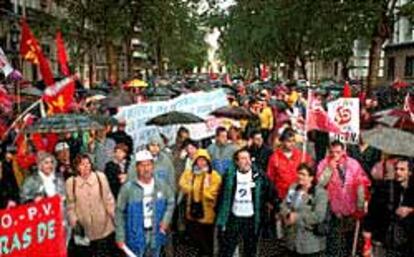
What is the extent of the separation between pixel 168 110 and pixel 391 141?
4.53 m

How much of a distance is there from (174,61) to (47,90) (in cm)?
6842

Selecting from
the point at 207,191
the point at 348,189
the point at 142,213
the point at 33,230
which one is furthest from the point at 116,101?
the point at 33,230

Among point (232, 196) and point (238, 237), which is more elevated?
point (232, 196)

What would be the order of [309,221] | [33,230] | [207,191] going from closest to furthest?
[33,230]
[309,221]
[207,191]

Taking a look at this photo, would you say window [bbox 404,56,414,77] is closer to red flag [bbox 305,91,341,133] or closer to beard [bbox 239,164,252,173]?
red flag [bbox 305,91,341,133]

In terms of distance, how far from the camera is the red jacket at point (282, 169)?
9.56 metres

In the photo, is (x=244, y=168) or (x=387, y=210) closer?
(x=387, y=210)

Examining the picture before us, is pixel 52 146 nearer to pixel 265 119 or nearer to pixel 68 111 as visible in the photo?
pixel 68 111

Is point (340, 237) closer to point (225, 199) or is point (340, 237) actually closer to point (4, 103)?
point (225, 199)

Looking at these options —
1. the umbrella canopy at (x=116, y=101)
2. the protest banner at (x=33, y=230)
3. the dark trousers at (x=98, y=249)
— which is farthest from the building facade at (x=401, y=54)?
the protest banner at (x=33, y=230)

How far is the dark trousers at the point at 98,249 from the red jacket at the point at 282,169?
2.19m

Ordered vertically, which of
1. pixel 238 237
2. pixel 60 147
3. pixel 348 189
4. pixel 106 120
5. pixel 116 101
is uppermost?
pixel 116 101

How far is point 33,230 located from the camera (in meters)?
5.89

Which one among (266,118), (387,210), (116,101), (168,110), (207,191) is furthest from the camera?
(116,101)
